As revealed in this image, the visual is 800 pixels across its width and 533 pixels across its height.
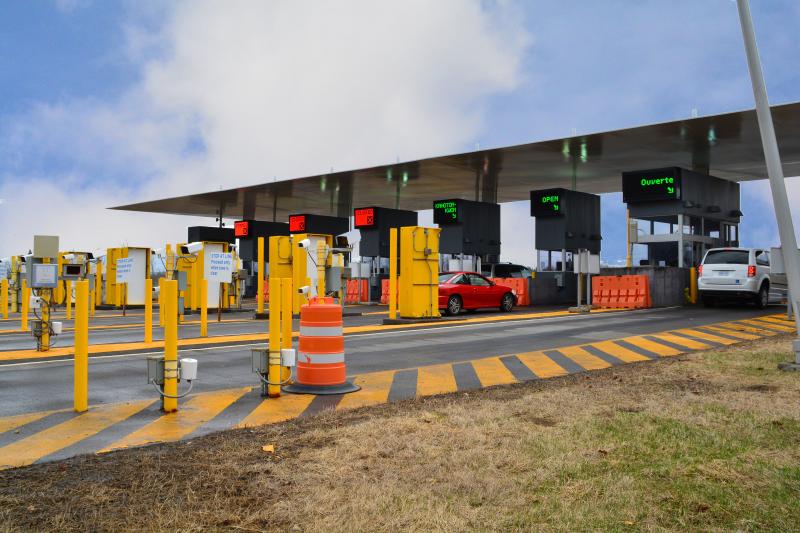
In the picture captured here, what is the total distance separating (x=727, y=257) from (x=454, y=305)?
889cm

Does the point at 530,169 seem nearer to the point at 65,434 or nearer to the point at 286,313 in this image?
the point at 286,313

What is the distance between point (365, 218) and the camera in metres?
33.7

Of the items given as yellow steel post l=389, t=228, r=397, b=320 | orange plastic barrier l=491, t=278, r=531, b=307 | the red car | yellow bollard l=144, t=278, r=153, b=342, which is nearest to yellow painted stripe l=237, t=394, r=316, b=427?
yellow bollard l=144, t=278, r=153, b=342

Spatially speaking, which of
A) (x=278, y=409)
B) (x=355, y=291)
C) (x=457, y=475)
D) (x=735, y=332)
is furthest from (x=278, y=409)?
(x=355, y=291)

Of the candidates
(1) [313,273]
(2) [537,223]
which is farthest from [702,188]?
(1) [313,273]

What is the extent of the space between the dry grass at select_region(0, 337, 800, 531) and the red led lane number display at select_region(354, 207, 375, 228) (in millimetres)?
26864

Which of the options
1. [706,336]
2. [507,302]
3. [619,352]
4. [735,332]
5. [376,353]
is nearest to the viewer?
[619,352]

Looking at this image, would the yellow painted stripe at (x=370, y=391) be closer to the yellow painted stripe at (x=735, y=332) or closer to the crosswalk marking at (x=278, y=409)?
A: the crosswalk marking at (x=278, y=409)

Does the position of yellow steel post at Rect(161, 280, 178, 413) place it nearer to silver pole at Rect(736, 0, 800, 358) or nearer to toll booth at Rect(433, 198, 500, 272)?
silver pole at Rect(736, 0, 800, 358)

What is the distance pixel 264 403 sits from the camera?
Result: 24.0 feet

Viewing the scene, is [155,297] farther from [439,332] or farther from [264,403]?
[264,403]

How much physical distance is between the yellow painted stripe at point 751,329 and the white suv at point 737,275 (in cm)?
517

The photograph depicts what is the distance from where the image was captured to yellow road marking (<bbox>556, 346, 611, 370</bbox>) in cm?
1017

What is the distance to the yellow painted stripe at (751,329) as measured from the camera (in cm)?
1463
